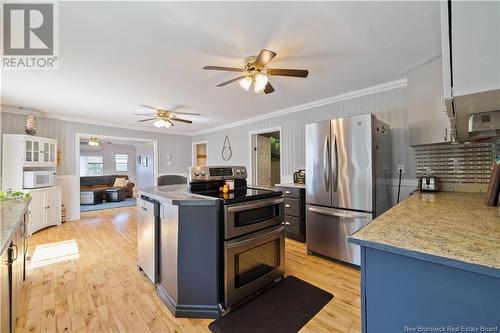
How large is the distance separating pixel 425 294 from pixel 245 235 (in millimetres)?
1232

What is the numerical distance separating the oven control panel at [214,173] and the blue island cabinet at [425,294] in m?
1.55

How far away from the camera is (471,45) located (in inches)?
31.6

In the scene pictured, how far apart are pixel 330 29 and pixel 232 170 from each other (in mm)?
1578

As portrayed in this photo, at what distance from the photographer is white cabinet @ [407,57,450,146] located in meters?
2.08

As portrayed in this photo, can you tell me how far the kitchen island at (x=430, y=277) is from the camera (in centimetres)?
66

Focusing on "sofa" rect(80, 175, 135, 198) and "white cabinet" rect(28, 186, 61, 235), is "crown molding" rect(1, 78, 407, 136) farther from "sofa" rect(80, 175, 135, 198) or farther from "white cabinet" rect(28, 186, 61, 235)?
"sofa" rect(80, 175, 135, 198)

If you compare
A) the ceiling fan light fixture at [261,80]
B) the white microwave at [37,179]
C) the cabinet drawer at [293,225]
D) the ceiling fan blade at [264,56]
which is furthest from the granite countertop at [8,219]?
the cabinet drawer at [293,225]

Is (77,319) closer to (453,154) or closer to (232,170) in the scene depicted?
(232,170)

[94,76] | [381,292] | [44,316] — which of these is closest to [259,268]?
[381,292]

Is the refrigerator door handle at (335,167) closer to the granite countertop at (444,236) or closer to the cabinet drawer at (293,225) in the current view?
the cabinet drawer at (293,225)

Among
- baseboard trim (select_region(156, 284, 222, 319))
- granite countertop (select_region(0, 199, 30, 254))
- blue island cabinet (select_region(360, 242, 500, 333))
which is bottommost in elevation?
baseboard trim (select_region(156, 284, 222, 319))

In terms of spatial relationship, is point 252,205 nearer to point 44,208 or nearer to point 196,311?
point 196,311

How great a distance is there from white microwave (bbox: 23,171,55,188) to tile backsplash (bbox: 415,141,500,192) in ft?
20.0

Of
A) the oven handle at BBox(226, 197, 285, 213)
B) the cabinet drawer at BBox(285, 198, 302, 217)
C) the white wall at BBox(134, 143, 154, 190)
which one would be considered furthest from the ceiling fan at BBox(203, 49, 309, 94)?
the white wall at BBox(134, 143, 154, 190)
